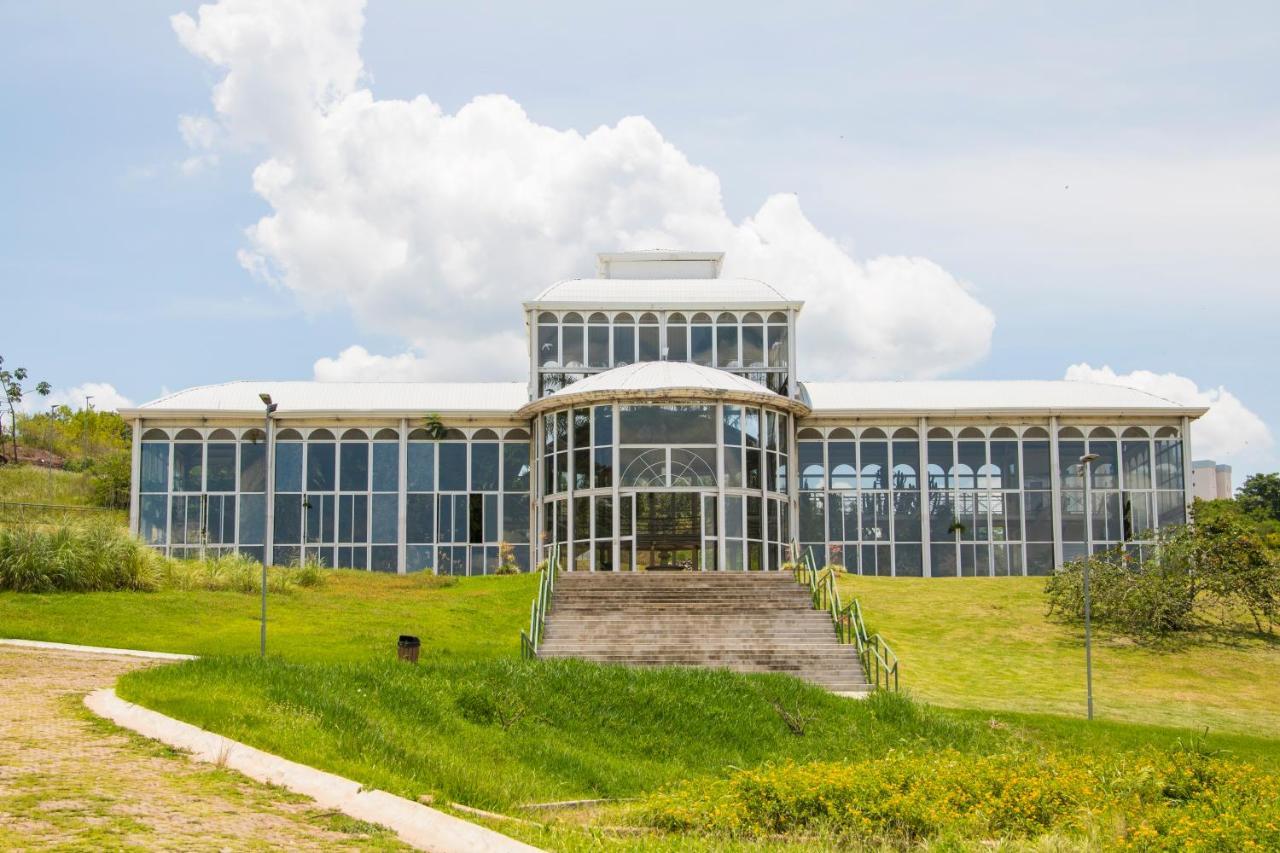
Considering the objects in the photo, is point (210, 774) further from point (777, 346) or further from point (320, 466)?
point (777, 346)

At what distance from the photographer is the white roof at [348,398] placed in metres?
39.8

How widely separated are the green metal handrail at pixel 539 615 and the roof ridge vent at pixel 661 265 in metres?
15.4

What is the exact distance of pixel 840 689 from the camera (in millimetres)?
23094

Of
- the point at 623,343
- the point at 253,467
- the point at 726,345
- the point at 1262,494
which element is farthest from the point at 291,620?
the point at 1262,494

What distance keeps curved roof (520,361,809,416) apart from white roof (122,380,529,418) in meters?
4.23

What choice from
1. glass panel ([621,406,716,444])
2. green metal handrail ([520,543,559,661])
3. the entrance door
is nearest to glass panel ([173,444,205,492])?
glass panel ([621,406,716,444])

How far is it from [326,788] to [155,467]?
32.3 m

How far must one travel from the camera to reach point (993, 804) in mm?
11344

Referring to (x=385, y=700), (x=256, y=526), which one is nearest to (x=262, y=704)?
(x=385, y=700)

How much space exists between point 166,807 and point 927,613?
901 inches

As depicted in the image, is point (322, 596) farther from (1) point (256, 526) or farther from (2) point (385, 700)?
(2) point (385, 700)

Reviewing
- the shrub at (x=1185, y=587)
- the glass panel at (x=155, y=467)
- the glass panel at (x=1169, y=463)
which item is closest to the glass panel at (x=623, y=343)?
the glass panel at (x=155, y=467)

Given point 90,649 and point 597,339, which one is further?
point 597,339

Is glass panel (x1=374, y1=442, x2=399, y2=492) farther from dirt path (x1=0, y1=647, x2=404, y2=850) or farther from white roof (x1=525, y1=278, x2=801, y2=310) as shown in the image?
dirt path (x1=0, y1=647, x2=404, y2=850)
